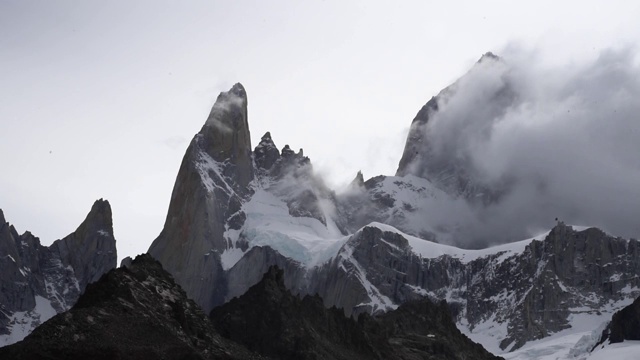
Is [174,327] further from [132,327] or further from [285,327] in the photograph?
[285,327]

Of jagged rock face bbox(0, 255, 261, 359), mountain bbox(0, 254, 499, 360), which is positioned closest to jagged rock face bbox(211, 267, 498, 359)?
mountain bbox(0, 254, 499, 360)

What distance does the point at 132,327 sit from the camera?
12594cm

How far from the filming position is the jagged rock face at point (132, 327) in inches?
4550

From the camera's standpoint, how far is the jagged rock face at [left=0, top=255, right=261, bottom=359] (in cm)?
11556

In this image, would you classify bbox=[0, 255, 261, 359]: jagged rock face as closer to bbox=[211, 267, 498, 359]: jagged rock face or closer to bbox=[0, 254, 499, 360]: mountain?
bbox=[0, 254, 499, 360]: mountain

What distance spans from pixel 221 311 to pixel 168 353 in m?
59.3

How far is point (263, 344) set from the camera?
174750mm

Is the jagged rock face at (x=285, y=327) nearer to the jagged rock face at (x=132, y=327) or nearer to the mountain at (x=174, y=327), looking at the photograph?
the mountain at (x=174, y=327)

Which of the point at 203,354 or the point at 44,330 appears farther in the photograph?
the point at 203,354

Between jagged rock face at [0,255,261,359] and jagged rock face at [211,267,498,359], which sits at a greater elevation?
jagged rock face at [211,267,498,359]

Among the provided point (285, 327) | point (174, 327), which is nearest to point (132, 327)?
point (174, 327)

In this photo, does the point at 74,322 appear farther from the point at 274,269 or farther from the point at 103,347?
the point at 274,269

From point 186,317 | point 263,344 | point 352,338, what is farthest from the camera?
point 352,338

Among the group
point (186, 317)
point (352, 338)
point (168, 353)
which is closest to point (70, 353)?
point (168, 353)
